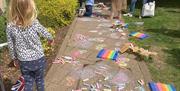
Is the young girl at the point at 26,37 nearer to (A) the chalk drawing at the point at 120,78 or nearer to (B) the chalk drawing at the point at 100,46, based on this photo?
(A) the chalk drawing at the point at 120,78

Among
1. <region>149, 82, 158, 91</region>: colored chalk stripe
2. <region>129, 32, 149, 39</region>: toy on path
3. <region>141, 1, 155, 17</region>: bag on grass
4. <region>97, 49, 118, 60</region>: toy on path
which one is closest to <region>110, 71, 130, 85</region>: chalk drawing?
<region>149, 82, 158, 91</region>: colored chalk stripe

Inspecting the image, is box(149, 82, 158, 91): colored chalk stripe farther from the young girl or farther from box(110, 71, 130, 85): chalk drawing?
the young girl

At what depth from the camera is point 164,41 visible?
8688 mm

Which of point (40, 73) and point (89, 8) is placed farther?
point (89, 8)

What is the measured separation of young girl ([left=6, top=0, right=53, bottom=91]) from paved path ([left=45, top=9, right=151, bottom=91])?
115 cm

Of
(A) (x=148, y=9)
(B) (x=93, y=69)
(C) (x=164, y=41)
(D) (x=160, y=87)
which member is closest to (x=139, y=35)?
(C) (x=164, y=41)

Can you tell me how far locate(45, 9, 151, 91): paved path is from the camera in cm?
606

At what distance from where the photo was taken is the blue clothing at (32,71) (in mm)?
4699

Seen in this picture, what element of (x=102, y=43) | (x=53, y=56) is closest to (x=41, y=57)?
(x=53, y=56)

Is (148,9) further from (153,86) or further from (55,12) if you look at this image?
(153,86)

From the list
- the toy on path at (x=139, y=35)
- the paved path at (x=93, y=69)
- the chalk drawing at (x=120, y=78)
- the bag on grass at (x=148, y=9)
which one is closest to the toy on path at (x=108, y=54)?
the paved path at (x=93, y=69)

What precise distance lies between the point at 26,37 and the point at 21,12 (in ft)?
1.14

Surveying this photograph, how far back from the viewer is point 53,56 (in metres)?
7.40

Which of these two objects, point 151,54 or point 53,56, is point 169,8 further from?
point 53,56
